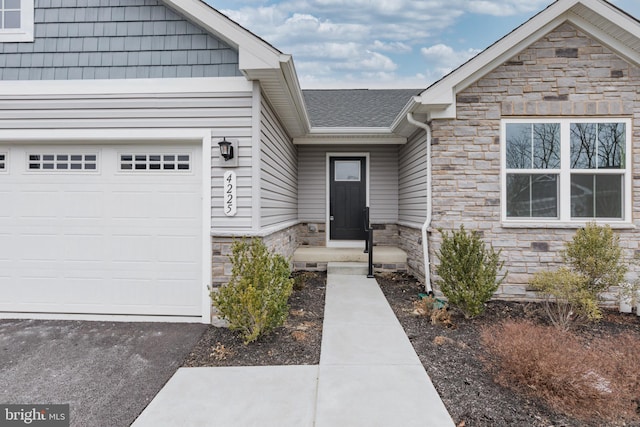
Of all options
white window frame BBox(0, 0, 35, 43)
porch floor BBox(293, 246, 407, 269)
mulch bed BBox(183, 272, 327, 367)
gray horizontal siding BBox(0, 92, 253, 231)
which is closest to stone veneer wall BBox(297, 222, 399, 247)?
porch floor BBox(293, 246, 407, 269)

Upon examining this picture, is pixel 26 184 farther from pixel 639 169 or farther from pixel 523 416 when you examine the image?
pixel 639 169

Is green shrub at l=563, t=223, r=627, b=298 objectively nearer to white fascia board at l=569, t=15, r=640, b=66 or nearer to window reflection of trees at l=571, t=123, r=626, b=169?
window reflection of trees at l=571, t=123, r=626, b=169

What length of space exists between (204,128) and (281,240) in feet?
7.65

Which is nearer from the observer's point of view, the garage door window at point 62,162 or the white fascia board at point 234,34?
the white fascia board at point 234,34

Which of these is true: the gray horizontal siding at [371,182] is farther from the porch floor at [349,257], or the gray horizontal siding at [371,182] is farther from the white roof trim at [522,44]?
the white roof trim at [522,44]

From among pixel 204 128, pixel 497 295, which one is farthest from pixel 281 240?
pixel 497 295

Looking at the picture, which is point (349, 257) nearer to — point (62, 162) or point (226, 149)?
point (226, 149)

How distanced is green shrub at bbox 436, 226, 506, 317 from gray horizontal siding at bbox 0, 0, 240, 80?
3.58 meters

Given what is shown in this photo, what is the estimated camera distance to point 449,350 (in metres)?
3.21

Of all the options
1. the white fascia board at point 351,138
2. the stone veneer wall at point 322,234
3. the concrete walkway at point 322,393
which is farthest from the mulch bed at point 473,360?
the white fascia board at point 351,138

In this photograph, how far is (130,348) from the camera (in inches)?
133

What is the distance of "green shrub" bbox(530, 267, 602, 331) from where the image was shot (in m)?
3.75

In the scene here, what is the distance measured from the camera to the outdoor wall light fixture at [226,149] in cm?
390

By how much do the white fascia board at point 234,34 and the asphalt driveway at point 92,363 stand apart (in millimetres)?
3166
